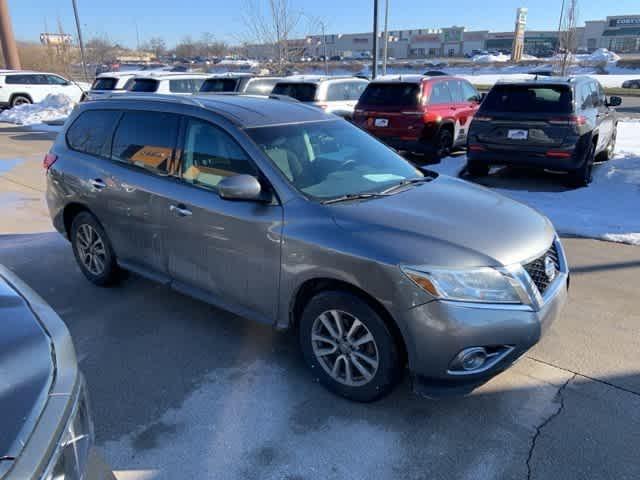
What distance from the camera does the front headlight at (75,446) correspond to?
1.47m

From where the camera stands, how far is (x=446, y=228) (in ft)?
9.50

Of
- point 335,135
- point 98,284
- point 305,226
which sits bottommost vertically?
point 98,284

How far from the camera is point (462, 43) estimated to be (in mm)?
115375

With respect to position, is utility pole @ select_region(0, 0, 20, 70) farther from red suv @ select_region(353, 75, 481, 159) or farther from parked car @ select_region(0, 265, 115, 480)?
parked car @ select_region(0, 265, 115, 480)

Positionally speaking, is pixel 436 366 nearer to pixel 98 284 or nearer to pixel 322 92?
pixel 98 284

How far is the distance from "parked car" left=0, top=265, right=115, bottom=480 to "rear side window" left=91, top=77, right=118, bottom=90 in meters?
16.6

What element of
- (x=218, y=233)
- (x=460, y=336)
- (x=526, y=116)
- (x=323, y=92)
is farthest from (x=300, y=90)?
(x=460, y=336)

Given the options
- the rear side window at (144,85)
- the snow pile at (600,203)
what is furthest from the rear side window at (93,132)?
the rear side window at (144,85)

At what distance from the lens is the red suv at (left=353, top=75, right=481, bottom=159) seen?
398 inches

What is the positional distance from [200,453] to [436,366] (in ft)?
4.33

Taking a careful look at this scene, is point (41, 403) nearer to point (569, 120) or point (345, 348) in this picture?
point (345, 348)

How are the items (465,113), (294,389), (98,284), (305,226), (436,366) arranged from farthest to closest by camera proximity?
(465,113), (98,284), (294,389), (305,226), (436,366)

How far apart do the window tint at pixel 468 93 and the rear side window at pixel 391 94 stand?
186 cm

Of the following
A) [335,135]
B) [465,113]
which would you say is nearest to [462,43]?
[465,113]
